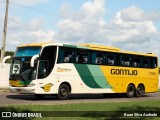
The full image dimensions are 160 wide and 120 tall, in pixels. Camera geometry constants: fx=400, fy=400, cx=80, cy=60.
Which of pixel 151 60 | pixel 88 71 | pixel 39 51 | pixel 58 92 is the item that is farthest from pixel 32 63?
pixel 151 60

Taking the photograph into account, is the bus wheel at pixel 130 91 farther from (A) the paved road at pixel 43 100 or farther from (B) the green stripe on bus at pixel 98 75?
(B) the green stripe on bus at pixel 98 75

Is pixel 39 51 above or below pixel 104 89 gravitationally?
above

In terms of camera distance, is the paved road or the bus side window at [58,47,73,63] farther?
the bus side window at [58,47,73,63]

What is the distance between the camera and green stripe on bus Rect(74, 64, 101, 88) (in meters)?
23.5

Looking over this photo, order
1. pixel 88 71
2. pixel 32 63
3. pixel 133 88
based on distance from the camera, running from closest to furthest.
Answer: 1. pixel 32 63
2. pixel 88 71
3. pixel 133 88

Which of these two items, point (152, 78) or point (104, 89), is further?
point (152, 78)

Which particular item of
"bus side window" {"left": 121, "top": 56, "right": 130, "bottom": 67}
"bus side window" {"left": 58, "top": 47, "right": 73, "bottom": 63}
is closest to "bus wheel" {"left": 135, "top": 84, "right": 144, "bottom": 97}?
"bus side window" {"left": 121, "top": 56, "right": 130, "bottom": 67}

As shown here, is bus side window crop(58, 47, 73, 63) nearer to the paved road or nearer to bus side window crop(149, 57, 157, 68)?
the paved road

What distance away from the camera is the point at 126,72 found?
88.9 ft

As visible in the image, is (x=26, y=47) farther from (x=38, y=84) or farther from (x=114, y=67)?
(x=114, y=67)

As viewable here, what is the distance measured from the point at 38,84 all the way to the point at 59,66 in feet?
5.46

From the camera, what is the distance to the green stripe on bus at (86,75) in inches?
924

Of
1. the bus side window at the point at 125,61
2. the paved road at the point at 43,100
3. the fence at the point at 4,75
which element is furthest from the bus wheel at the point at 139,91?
the fence at the point at 4,75

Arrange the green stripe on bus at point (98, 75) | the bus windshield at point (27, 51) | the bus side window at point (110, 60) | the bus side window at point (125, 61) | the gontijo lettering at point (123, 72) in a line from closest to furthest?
the bus windshield at point (27, 51), the green stripe on bus at point (98, 75), the bus side window at point (110, 60), the gontijo lettering at point (123, 72), the bus side window at point (125, 61)
